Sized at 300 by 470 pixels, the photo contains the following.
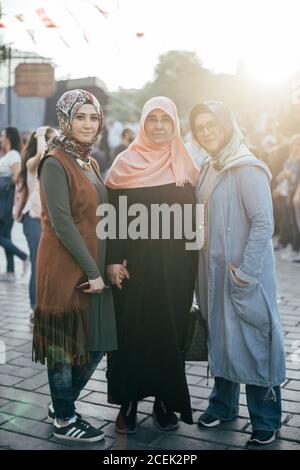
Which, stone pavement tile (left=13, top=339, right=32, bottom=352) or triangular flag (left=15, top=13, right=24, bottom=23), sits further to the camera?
Answer: triangular flag (left=15, top=13, right=24, bottom=23)

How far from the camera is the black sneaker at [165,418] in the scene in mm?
3449

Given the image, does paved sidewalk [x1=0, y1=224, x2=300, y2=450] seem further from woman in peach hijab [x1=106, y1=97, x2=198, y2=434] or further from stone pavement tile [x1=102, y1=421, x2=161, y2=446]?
woman in peach hijab [x1=106, y1=97, x2=198, y2=434]

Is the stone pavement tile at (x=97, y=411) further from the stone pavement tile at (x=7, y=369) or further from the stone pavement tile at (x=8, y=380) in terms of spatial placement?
the stone pavement tile at (x=7, y=369)

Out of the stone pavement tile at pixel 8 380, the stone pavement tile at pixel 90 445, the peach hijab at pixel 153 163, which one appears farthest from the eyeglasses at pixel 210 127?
the stone pavement tile at pixel 8 380

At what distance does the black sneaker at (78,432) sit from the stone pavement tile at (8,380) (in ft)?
3.21

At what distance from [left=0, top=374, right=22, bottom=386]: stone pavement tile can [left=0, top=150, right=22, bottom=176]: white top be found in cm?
392

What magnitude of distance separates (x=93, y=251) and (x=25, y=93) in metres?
→ 13.3

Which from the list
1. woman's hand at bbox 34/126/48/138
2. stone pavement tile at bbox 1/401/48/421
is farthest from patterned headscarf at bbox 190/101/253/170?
woman's hand at bbox 34/126/48/138

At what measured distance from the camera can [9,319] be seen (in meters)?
5.92

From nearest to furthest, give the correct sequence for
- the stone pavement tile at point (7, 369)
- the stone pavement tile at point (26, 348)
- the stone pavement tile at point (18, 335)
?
the stone pavement tile at point (7, 369) → the stone pavement tile at point (26, 348) → the stone pavement tile at point (18, 335)

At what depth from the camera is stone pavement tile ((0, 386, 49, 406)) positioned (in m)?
3.88

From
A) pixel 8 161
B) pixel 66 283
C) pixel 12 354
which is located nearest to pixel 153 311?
pixel 66 283

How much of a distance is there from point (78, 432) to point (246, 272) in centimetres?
129

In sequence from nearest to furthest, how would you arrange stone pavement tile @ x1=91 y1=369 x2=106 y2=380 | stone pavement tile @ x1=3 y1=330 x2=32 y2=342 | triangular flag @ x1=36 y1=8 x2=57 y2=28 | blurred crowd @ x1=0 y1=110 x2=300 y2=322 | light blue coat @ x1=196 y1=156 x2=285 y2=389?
light blue coat @ x1=196 y1=156 x2=285 y2=389
stone pavement tile @ x1=91 y1=369 x2=106 y2=380
stone pavement tile @ x1=3 y1=330 x2=32 y2=342
blurred crowd @ x1=0 y1=110 x2=300 y2=322
triangular flag @ x1=36 y1=8 x2=57 y2=28
